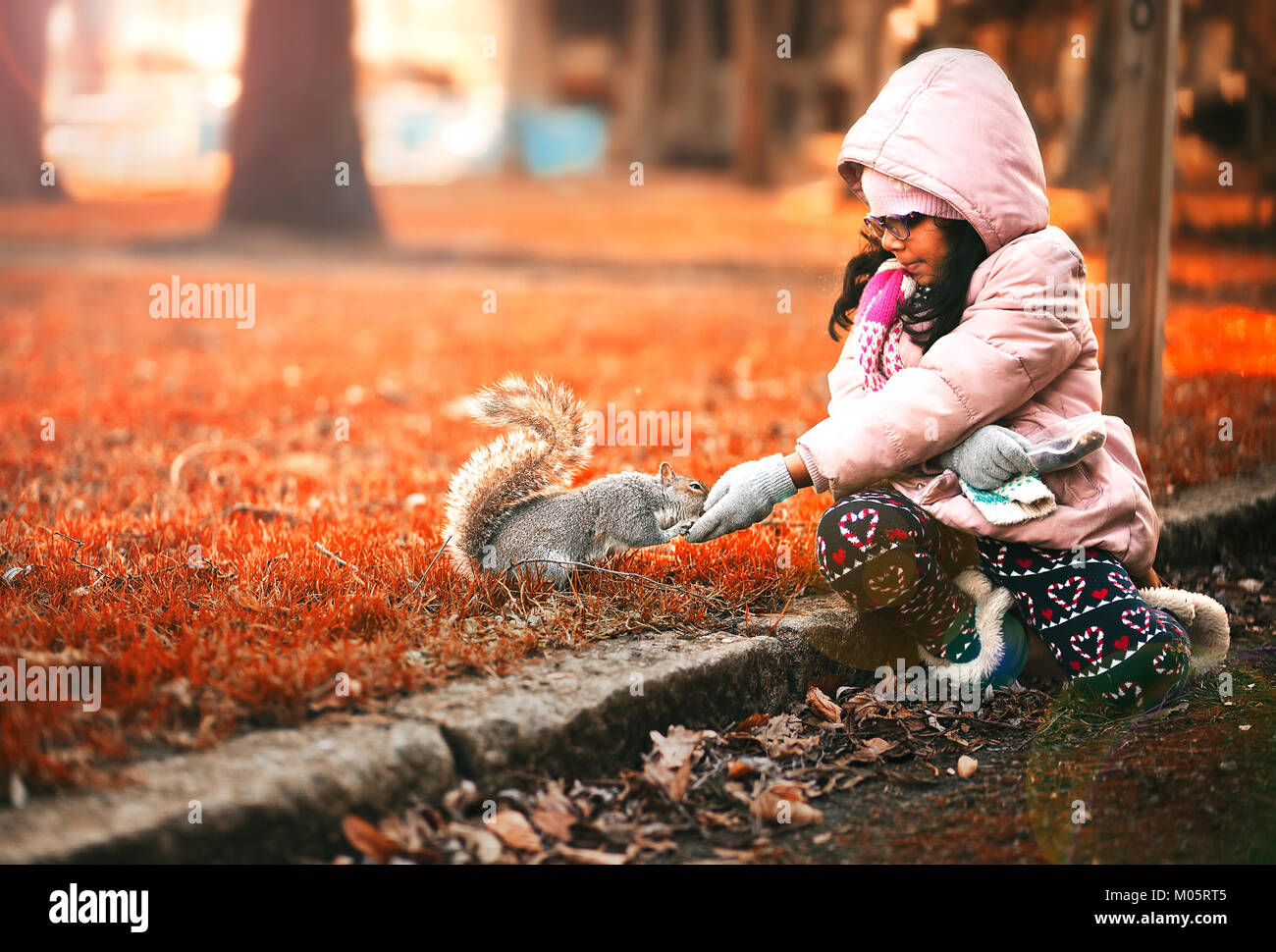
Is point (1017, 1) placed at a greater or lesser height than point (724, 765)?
greater

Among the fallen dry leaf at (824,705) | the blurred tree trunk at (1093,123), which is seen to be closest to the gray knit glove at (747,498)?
the fallen dry leaf at (824,705)

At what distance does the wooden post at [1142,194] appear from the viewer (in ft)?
12.6

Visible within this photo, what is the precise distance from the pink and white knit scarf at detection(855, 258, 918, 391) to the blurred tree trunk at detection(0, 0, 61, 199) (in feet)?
53.2

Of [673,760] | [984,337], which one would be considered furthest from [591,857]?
[984,337]

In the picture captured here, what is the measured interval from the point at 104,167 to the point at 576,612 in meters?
21.0

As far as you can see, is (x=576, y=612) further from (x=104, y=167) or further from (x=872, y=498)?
(x=104, y=167)

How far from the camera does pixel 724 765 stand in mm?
2332

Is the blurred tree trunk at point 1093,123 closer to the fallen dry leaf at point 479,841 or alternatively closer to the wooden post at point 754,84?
the fallen dry leaf at point 479,841

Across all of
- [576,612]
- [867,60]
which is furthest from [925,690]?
[867,60]

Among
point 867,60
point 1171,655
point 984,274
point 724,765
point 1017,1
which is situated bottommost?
point 724,765

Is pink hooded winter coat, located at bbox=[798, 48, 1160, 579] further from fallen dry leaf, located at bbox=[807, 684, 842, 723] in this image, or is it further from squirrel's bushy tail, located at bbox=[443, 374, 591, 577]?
squirrel's bushy tail, located at bbox=[443, 374, 591, 577]

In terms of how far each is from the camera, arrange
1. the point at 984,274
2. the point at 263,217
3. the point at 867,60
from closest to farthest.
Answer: the point at 984,274, the point at 263,217, the point at 867,60

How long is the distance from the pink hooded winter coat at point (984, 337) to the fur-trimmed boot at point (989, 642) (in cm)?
20

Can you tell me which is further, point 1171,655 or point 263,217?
point 263,217
